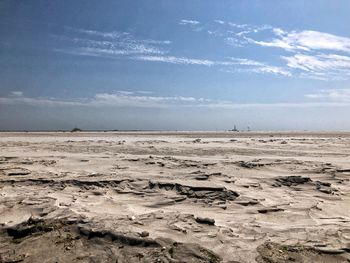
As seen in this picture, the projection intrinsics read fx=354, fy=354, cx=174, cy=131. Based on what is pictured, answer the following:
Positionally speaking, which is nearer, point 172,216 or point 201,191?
point 172,216

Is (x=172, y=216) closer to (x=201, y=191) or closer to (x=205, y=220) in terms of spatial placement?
(x=205, y=220)

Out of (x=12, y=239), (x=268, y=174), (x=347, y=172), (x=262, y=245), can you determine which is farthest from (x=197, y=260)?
(x=347, y=172)

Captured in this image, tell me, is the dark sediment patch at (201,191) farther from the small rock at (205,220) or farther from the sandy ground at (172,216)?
the small rock at (205,220)

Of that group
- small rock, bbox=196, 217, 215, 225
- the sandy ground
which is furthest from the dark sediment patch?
small rock, bbox=196, 217, 215, 225

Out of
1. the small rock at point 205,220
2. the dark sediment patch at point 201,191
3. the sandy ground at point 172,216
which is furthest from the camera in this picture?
the dark sediment patch at point 201,191

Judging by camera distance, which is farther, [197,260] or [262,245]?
[262,245]

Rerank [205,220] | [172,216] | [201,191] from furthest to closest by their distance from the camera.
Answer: [201,191], [172,216], [205,220]

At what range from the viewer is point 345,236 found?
4.09 meters

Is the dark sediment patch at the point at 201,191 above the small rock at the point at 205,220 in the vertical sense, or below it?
above

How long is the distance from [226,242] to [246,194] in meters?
2.24

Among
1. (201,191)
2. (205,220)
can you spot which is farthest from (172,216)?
(201,191)

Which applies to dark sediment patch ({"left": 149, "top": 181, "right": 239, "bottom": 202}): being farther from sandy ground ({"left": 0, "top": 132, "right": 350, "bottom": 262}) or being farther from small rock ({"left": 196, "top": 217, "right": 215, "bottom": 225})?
small rock ({"left": 196, "top": 217, "right": 215, "bottom": 225})

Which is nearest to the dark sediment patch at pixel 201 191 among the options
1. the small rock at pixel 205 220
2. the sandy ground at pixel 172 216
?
the sandy ground at pixel 172 216

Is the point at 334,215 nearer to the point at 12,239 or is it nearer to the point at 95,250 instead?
the point at 95,250
